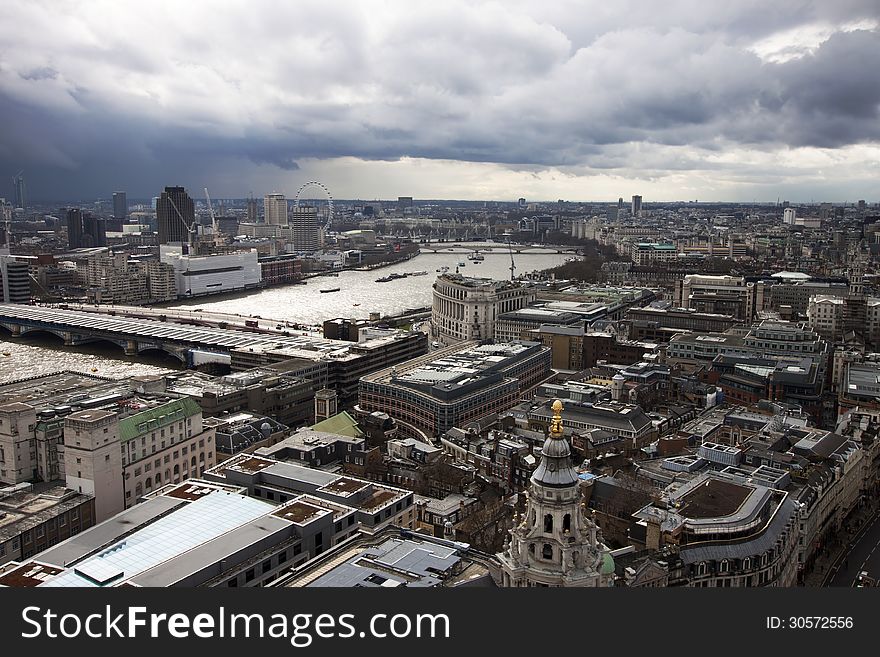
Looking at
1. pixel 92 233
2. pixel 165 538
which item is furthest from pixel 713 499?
pixel 92 233

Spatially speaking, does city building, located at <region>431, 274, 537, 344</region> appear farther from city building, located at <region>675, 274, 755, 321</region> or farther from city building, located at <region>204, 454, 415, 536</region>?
city building, located at <region>204, 454, 415, 536</region>

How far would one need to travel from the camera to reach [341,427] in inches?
839

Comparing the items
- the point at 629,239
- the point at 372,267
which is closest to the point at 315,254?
the point at 372,267

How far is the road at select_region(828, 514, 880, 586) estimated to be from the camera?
48.8ft

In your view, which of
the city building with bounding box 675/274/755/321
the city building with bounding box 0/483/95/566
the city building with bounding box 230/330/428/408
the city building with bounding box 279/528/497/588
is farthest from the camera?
the city building with bounding box 675/274/755/321

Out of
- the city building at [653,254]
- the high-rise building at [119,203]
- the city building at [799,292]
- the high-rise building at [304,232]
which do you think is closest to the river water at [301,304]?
the city building at [653,254]

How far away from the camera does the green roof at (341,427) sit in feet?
68.9

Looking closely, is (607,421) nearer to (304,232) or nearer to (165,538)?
(165,538)

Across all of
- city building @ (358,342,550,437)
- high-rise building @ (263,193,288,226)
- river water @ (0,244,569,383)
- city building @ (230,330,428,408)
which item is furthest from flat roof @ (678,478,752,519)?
high-rise building @ (263,193,288,226)

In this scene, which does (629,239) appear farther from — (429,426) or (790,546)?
(790,546)

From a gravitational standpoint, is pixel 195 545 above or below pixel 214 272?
above

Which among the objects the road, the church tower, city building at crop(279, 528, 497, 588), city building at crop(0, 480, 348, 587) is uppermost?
the church tower

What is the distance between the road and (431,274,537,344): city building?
2307cm

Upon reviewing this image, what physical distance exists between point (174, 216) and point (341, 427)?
277ft
